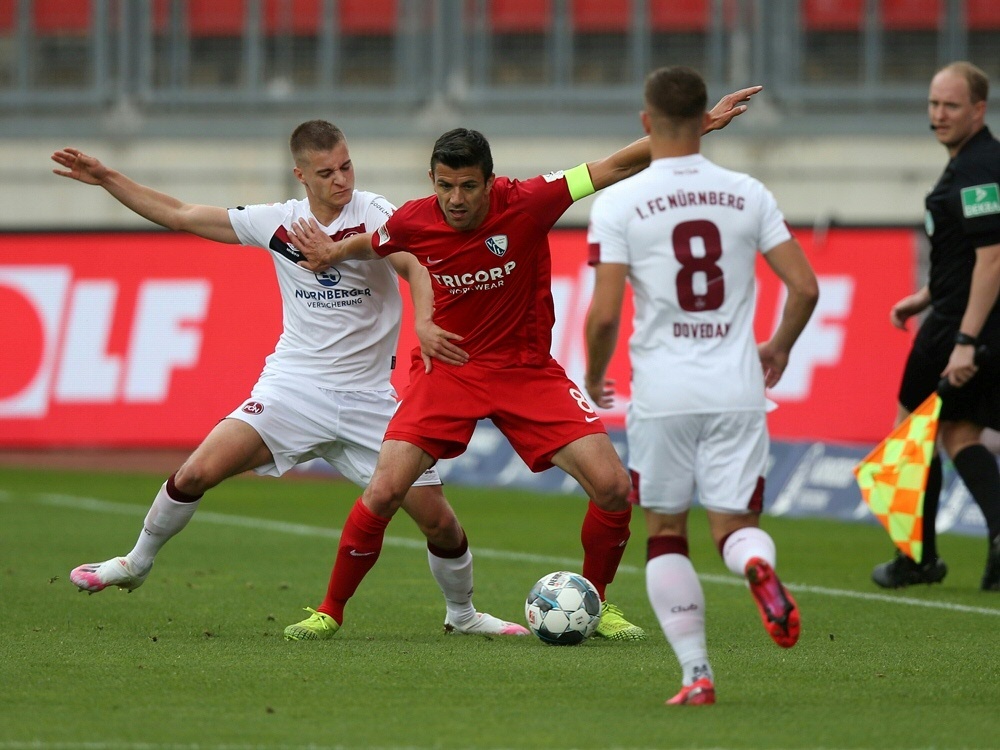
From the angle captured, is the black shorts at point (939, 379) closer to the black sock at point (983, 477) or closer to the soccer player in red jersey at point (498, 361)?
the black sock at point (983, 477)

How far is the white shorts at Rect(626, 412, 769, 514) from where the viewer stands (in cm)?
503

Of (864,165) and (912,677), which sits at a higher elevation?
(864,165)

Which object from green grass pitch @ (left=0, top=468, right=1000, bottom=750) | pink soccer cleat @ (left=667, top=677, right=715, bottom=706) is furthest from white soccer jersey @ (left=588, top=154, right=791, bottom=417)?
green grass pitch @ (left=0, top=468, right=1000, bottom=750)

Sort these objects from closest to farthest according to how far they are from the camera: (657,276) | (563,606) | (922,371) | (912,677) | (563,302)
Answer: (657,276)
(912,677)
(563,606)
(922,371)
(563,302)

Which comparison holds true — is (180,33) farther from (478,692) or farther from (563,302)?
(478,692)

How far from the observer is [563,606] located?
6.46 m

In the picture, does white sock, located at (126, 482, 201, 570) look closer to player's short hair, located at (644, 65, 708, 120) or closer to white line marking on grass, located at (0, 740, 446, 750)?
white line marking on grass, located at (0, 740, 446, 750)

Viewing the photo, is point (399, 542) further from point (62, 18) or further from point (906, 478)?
point (62, 18)

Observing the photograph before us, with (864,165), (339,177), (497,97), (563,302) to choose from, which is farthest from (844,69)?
(339,177)

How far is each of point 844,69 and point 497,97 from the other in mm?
4315

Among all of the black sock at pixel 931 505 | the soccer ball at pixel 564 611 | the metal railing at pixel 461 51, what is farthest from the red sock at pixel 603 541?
the metal railing at pixel 461 51

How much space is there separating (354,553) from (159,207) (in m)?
1.70

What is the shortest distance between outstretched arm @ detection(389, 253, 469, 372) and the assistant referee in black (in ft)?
8.78

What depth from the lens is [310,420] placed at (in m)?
6.96
